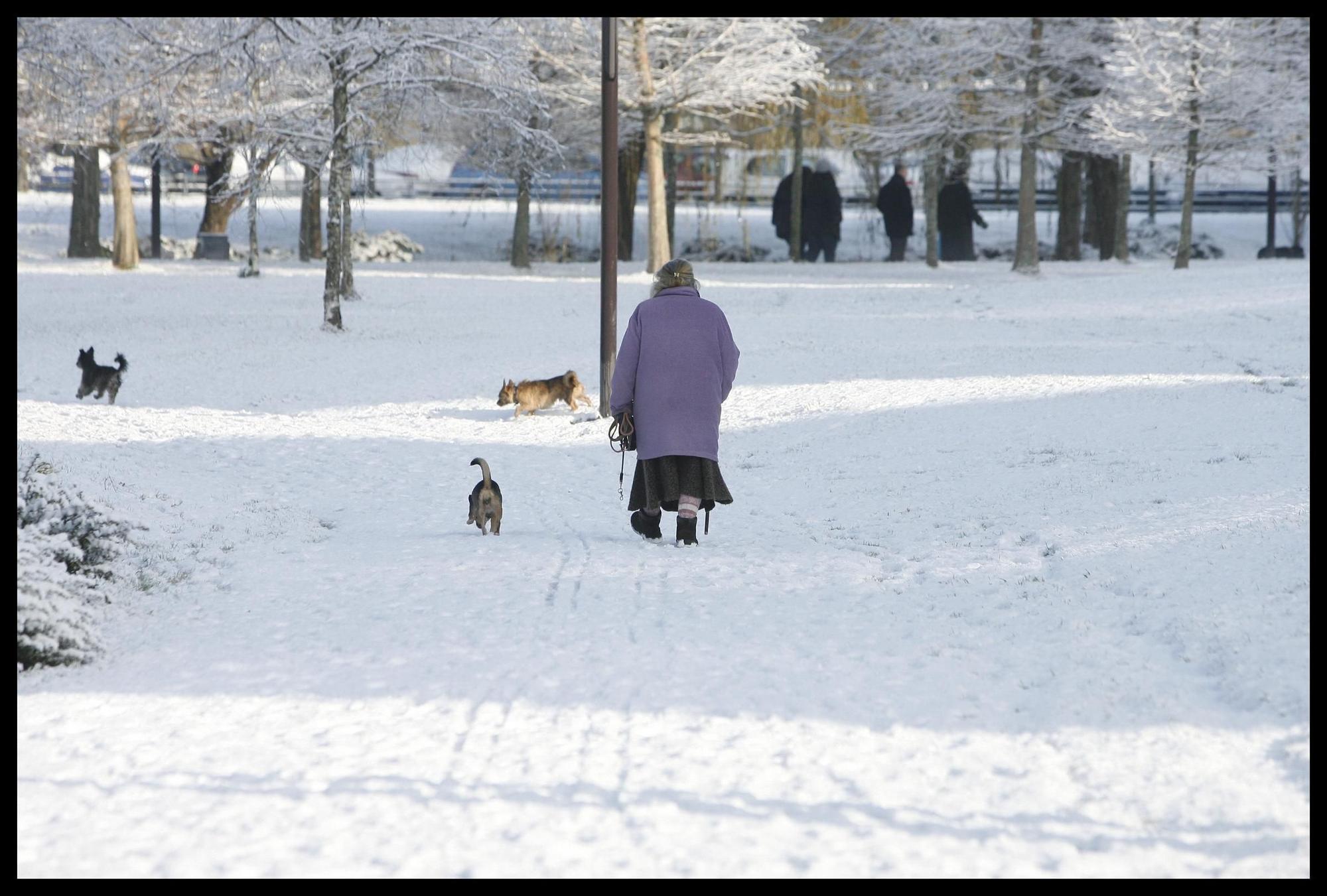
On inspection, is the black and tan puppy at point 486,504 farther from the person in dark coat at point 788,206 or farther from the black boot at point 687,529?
the person in dark coat at point 788,206

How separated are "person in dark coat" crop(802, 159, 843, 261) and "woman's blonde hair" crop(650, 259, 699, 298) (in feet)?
93.7

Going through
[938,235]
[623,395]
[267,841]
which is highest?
[938,235]

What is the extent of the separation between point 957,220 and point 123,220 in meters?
19.8

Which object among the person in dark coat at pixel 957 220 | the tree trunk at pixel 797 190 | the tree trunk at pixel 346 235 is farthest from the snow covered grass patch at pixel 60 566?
the person in dark coat at pixel 957 220

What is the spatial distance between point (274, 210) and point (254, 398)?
3573 centimetres

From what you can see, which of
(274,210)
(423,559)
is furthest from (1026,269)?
(274,210)

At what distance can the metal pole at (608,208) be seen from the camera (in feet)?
41.3

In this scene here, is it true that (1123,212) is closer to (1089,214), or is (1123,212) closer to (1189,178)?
(1189,178)

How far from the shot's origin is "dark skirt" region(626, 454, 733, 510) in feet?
26.0

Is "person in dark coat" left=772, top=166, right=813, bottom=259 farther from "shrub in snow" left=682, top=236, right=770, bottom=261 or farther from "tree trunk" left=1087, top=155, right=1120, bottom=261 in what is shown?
"tree trunk" left=1087, top=155, right=1120, bottom=261

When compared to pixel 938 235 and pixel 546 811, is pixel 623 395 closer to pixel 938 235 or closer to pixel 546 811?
pixel 546 811

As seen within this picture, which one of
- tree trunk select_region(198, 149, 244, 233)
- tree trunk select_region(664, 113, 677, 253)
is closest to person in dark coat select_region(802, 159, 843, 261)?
tree trunk select_region(664, 113, 677, 253)
